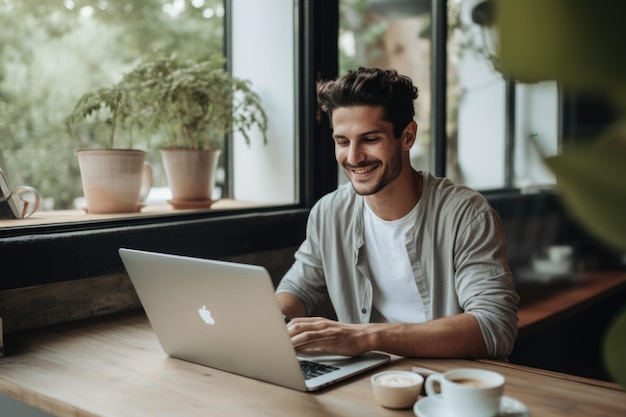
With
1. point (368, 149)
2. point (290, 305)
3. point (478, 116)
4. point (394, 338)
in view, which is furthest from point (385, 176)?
point (478, 116)

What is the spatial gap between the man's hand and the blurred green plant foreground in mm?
1285

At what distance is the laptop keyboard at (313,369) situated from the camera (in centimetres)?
139

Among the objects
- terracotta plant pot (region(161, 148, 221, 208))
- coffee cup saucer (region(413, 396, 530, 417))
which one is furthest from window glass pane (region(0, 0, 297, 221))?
coffee cup saucer (region(413, 396, 530, 417))

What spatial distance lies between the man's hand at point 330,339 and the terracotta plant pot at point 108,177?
0.93m

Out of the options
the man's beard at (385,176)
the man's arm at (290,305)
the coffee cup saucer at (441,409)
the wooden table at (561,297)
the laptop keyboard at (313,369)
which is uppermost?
the man's beard at (385,176)

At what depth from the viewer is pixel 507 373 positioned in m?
1.44

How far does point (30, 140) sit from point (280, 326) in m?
1.26

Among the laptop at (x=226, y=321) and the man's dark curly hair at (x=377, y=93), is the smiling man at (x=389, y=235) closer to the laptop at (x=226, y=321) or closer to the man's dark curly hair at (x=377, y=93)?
the man's dark curly hair at (x=377, y=93)

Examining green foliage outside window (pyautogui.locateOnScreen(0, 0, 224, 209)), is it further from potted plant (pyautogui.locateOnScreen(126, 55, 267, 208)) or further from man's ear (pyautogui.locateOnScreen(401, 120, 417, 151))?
man's ear (pyautogui.locateOnScreen(401, 120, 417, 151))

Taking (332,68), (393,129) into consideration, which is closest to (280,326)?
(393,129)

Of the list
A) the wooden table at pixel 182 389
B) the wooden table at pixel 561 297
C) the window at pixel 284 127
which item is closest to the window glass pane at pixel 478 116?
the wooden table at pixel 561 297

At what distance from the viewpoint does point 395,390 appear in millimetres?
1186

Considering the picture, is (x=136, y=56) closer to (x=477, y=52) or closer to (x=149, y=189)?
(x=149, y=189)

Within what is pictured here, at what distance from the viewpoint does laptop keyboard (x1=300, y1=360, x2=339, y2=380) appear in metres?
1.39
